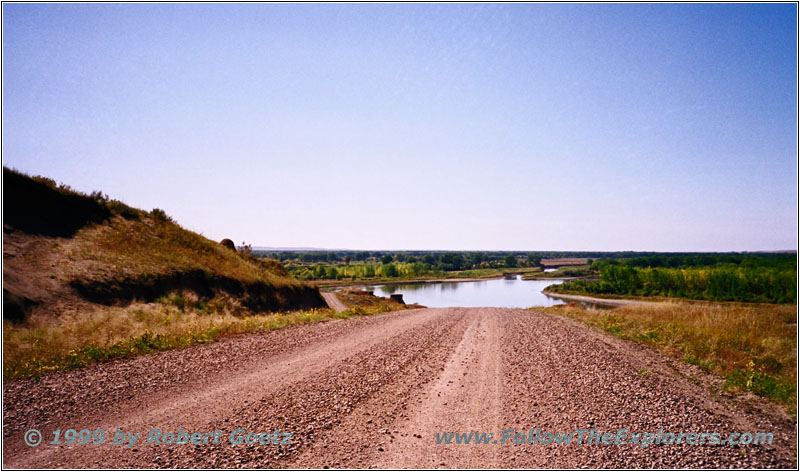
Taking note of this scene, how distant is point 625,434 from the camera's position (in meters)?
4.91

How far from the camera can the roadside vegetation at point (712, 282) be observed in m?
64.0

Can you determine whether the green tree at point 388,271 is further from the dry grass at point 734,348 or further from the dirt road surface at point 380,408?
the dirt road surface at point 380,408

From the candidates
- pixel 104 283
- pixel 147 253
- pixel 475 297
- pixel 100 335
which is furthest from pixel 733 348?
pixel 475 297

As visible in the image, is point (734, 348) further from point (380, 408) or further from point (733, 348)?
point (380, 408)

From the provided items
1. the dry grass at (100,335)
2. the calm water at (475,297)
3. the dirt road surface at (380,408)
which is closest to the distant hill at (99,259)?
the dry grass at (100,335)

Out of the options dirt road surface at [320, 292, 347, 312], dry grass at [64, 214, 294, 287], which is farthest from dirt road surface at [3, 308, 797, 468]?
dirt road surface at [320, 292, 347, 312]

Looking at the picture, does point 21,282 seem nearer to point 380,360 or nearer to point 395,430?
point 380,360

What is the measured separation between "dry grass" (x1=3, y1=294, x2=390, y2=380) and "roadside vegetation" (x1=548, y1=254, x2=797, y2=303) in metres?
82.7

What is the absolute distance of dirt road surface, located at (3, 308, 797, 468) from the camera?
171 inches

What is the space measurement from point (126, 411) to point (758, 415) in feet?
30.6

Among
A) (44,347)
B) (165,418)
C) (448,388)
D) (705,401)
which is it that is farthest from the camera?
(44,347)

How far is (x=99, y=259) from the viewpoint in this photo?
650 inches

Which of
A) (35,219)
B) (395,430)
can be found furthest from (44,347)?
(35,219)

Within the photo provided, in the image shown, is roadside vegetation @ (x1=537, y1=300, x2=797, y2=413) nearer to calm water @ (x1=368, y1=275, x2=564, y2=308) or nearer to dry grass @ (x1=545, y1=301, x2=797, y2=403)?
dry grass @ (x1=545, y1=301, x2=797, y2=403)
